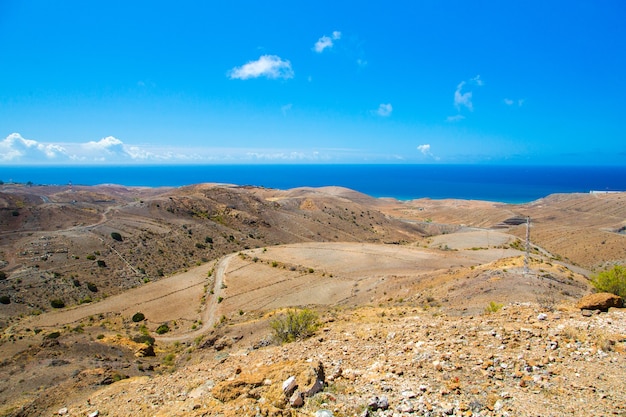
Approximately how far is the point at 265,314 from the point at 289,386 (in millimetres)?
18760

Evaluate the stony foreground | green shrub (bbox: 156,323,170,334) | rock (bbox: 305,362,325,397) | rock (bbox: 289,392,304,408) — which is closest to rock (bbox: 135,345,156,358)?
green shrub (bbox: 156,323,170,334)

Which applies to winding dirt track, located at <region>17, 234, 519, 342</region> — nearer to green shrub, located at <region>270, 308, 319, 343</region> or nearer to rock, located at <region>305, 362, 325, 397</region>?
green shrub, located at <region>270, 308, 319, 343</region>

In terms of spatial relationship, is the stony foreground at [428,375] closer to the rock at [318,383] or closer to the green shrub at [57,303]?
the rock at [318,383]

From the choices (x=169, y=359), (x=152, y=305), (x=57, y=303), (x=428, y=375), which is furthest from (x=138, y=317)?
(x=428, y=375)

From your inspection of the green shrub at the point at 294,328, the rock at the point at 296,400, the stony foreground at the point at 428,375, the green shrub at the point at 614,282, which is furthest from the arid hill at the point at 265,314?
the green shrub at the point at 614,282

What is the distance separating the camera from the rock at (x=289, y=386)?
9969mm

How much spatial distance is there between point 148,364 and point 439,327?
54.3ft

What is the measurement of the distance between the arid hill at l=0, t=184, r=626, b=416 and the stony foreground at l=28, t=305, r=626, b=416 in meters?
0.07

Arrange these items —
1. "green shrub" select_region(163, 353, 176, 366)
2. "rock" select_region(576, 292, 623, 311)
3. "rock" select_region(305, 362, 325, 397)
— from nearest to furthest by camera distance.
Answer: "rock" select_region(305, 362, 325, 397) < "rock" select_region(576, 292, 623, 311) < "green shrub" select_region(163, 353, 176, 366)

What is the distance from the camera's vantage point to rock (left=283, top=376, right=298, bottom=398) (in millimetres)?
9969

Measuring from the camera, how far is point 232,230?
232 feet

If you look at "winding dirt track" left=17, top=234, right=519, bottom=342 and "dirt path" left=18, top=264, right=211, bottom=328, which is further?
"winding dirt track" left=17, top=234, right=519, bottom=342

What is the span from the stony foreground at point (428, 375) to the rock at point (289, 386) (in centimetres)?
15

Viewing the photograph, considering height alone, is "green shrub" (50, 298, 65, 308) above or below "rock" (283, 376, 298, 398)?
below
